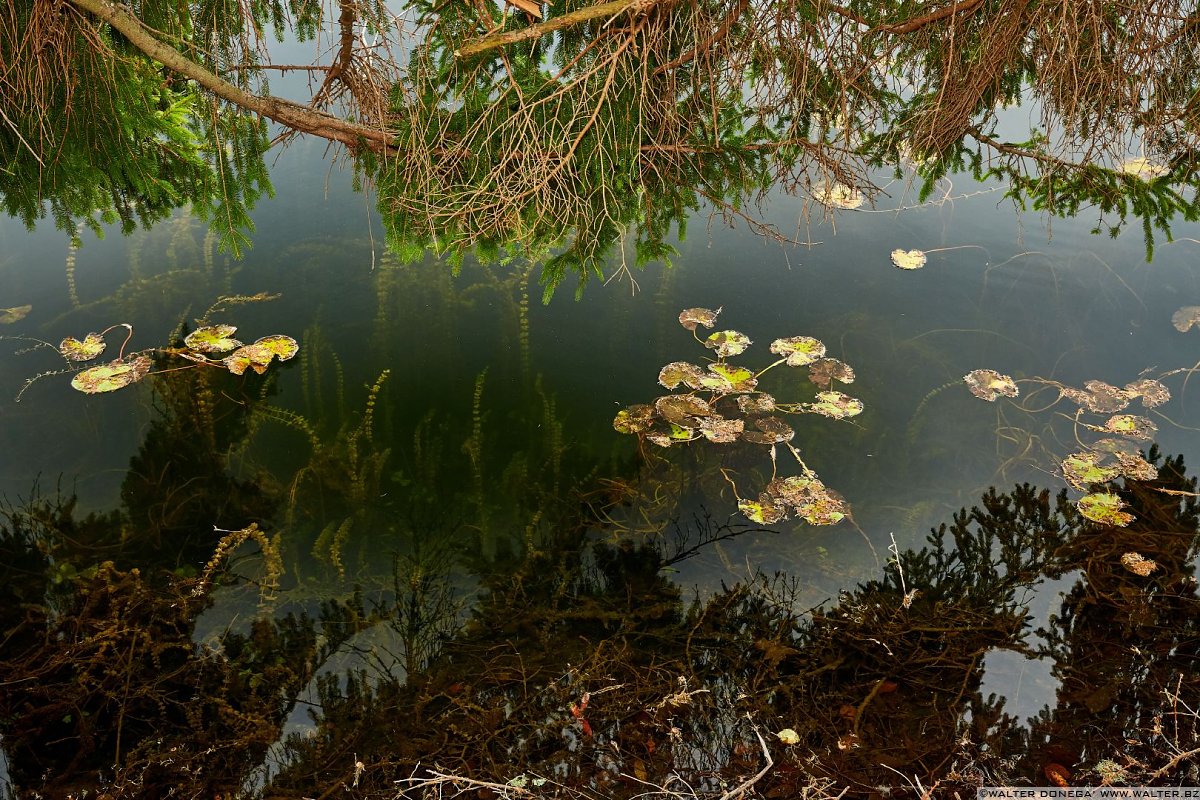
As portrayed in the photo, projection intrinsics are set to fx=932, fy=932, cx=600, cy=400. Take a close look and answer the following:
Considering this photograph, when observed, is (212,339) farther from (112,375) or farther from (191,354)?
(112,375)

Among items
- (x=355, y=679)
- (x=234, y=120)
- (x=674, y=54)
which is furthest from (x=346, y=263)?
(x=355, y=679)

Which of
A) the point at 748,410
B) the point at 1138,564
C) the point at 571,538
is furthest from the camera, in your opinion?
the point at 748,410

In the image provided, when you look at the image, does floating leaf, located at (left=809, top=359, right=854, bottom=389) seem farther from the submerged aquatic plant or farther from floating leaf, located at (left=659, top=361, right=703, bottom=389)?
the submerged aquatic plant

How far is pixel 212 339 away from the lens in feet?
13.5

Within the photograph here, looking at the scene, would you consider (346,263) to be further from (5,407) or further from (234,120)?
(5,407)

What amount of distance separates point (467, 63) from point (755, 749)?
2412mm

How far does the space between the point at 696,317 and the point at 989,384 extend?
4.18ft

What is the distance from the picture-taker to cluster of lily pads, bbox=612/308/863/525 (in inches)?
132

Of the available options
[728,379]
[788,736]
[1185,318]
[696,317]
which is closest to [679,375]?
[728,379]

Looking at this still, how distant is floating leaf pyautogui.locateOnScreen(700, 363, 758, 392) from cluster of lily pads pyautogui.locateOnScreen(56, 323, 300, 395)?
1804 mm

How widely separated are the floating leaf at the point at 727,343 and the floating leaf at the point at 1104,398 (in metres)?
1.40

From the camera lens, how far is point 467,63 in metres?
3.25

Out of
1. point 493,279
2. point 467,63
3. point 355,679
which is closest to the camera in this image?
point 355,679

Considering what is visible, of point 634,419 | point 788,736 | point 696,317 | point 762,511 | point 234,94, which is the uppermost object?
point 234,94
